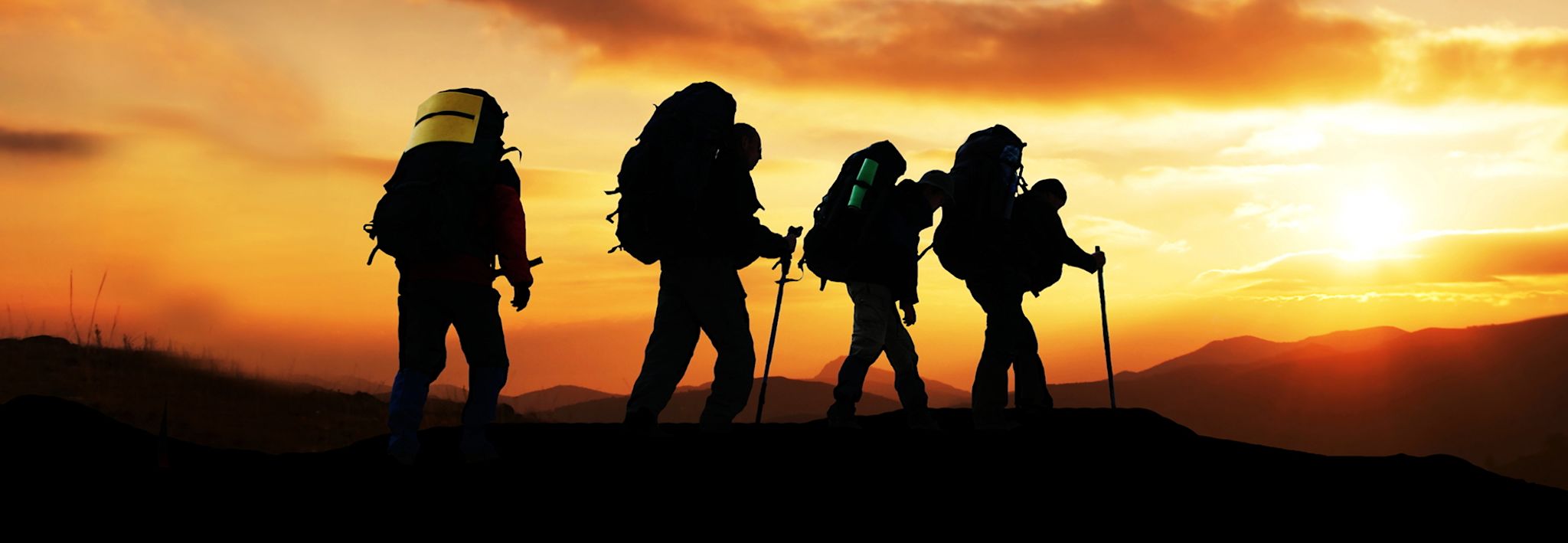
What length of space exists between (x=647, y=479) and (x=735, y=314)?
6.11ft

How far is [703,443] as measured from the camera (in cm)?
961

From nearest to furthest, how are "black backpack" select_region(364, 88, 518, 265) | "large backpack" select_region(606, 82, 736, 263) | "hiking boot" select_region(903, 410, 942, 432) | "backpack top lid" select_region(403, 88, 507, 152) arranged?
1. "black backpack" select_region(364, 88, 518, 265)
2. "backpack top lid" select_region(403, 88, 507, 152)
3. "large backpack" select_region(606, 82, 736, 263)
4. "hiking boot" select_region(903, 410, 942, 432)

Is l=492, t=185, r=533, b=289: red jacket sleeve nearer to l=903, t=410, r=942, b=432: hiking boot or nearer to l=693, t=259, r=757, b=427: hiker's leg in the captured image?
l=693, t=259, r=757, b=427: hiker's leg

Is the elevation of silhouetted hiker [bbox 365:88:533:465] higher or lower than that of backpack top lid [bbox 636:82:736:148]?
lower

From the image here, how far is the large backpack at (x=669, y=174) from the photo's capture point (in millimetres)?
9438

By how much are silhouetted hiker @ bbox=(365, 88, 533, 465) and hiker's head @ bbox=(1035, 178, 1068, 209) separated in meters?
5.45

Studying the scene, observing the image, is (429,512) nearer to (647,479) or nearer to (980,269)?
(647,479)

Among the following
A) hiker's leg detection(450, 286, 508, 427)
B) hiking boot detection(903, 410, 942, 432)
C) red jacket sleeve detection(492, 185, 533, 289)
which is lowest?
hiking boot detection(903, 410, 942, 432)

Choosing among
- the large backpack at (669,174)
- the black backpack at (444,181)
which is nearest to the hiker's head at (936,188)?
the large backpack at (669,174)

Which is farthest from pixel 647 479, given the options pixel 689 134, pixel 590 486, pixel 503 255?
pixel 689 134

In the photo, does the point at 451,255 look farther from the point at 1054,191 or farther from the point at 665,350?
the point at 1054,191

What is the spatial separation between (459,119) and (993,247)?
4738 mm

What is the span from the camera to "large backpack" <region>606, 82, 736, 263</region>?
944cm

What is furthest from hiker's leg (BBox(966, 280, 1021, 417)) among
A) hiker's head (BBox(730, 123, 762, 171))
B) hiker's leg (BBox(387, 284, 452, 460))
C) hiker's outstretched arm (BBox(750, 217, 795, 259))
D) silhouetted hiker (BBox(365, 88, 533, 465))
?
hiker's leg (BBox(387, 284, 452, 460))
